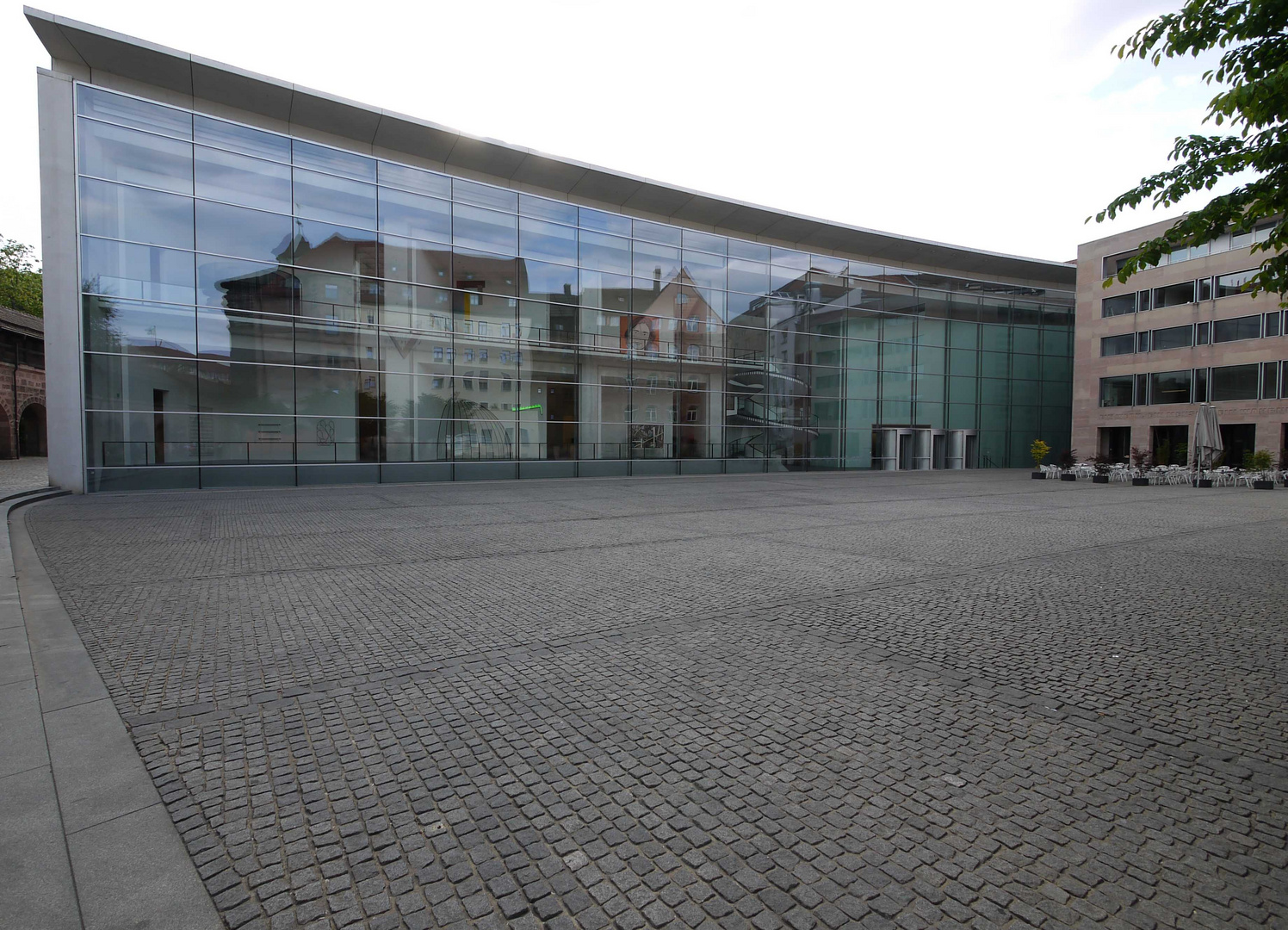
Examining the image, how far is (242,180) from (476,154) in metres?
8.01

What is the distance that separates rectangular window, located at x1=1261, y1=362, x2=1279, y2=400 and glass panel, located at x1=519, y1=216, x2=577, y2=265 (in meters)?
32.5

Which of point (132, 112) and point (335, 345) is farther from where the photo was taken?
point (335, 345)

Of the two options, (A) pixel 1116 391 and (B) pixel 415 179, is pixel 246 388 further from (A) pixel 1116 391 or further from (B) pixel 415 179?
(A) pixel 1116 391

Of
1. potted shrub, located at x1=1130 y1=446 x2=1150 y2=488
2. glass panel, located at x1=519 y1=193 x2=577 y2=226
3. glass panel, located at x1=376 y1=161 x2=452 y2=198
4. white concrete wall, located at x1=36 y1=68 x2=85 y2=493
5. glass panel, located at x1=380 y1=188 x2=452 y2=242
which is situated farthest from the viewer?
potted shrub, located at x1=1130 y1=446 x2=1150 y2=488

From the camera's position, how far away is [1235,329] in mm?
31484

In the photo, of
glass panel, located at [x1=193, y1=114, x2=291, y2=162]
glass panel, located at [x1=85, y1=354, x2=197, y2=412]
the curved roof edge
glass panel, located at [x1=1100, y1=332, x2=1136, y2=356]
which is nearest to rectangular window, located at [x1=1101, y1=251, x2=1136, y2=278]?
the curved roof edge

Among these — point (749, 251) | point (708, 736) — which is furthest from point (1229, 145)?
point (749, 251)

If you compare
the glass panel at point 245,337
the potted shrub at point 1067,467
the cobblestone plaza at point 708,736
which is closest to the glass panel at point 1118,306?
the potted shrub at point 1067,467

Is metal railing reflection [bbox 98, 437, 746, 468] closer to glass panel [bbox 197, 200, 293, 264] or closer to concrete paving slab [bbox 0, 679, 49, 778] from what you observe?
glass panel [bbox 197, 200, 293, 264]

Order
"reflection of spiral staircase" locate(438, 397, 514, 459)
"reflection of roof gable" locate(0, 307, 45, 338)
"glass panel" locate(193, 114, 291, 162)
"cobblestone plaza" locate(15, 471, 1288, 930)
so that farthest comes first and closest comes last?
"reflection of roof gable" locate(0, 307, 45, 338), "reflection of spiral staircase" locate(438, 397, 514, 459), "glass panel" locate(193, 114, 291, 162), "cobblestone plaza" locate(15, 471, 1288, 930)

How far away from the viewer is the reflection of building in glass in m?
19.3

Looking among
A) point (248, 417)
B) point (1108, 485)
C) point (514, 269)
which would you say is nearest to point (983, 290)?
point (1108, 485)

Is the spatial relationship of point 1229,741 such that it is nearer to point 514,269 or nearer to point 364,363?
point 364,363

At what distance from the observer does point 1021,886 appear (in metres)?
2.43
